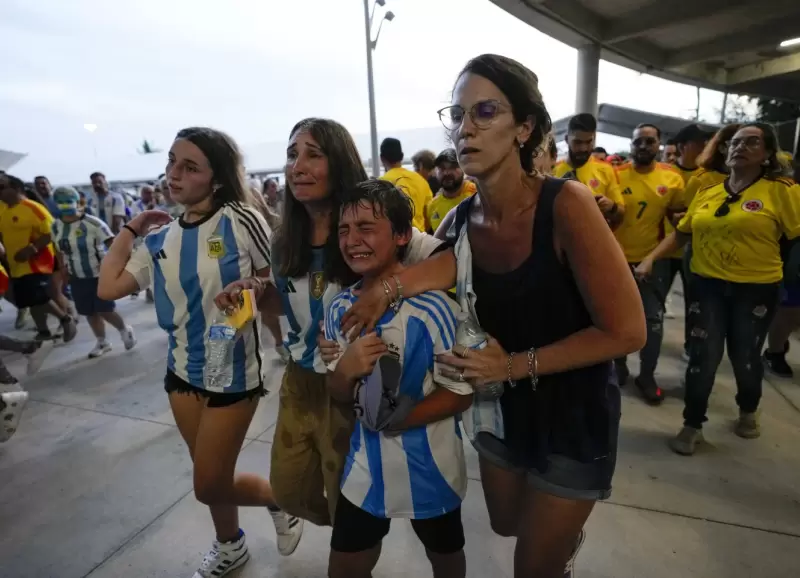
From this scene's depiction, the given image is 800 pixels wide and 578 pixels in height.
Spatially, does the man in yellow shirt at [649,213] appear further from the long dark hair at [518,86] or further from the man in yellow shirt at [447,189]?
the long dark hair at [518,86]

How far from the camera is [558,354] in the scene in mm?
1233

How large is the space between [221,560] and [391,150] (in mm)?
4093

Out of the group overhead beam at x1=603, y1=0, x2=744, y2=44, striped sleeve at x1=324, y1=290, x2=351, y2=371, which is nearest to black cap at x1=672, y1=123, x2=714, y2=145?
striped sleeve at x1=324, y1=290, x2=351, y2=371

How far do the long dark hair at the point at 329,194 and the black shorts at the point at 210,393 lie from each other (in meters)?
0.56

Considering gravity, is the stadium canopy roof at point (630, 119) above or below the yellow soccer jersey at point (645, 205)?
above

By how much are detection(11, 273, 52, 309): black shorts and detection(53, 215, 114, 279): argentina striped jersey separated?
0.77 metres

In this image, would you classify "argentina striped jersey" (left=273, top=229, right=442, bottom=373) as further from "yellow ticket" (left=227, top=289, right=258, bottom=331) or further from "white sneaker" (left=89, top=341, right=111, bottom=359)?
"white sneaker" (left=89, top=341, right=111, bottom=359)

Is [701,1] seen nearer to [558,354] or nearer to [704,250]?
[704,250]

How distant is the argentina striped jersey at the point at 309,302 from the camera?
1631 millimetres

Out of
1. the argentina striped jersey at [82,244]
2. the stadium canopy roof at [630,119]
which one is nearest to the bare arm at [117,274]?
the argentina striped jersey at [82,244]

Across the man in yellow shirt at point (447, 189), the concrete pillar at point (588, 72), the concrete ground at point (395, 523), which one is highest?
the concrete pillar at point (588, 72)

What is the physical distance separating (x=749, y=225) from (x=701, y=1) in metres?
9.72

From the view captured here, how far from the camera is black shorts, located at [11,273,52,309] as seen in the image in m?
5.32

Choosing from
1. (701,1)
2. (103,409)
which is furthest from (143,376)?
(701,1)
